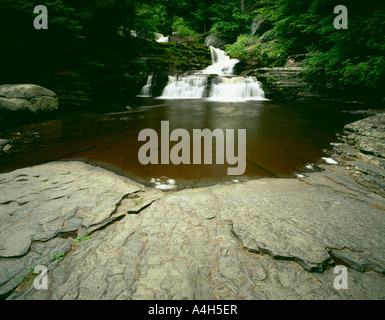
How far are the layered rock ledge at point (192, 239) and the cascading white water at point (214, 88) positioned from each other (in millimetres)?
11502

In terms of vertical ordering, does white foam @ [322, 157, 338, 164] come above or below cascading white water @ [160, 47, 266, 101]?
below

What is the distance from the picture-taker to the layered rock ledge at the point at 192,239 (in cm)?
130

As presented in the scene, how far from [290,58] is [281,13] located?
2773 mm

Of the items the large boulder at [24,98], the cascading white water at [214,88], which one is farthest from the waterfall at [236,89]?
the large boulder at [24,98]

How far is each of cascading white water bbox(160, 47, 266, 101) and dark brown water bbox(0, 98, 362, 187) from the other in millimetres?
4652

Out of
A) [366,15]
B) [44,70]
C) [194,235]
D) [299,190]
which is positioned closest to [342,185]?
[299,190]

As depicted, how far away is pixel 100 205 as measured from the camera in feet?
7.13

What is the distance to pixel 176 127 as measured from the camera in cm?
639

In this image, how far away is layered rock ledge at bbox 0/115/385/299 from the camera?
1.30 metres
